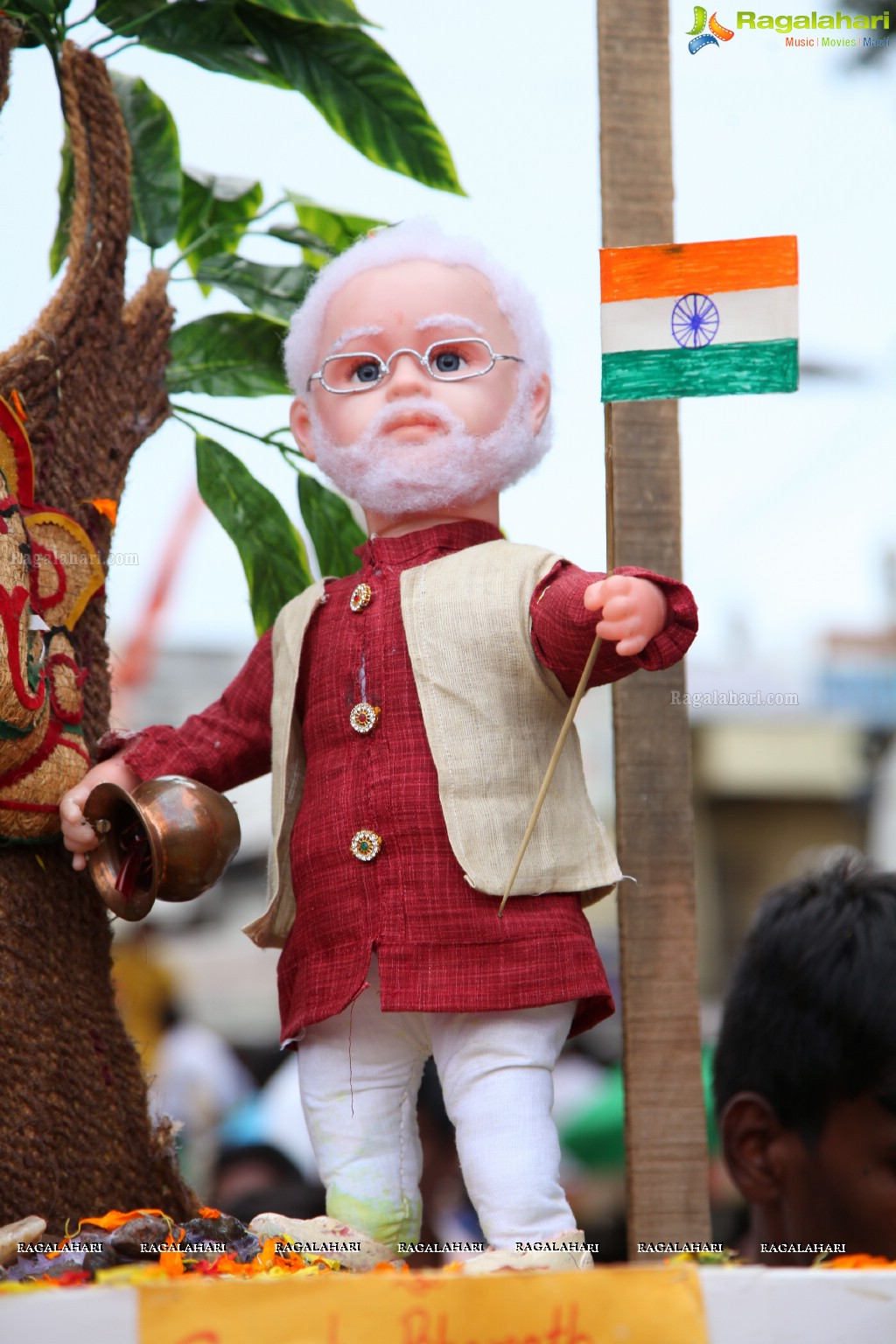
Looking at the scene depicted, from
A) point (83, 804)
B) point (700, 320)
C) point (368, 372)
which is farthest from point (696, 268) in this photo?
point (83, 804)

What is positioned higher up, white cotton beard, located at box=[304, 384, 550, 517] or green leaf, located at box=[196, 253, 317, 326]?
green leaf, located at box=[196, 253, 317, 326]

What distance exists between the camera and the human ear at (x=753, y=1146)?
7.15 ft

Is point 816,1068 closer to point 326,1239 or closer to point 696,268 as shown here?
point 326,1239

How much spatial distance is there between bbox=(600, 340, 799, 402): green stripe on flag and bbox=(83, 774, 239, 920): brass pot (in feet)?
2.23

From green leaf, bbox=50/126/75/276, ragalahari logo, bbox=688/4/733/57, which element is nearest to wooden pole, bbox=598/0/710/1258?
ragalahari logo, bbox=688/4/733/57

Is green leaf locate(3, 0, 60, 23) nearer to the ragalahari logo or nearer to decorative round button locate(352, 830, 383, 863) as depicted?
the ragalahari logo

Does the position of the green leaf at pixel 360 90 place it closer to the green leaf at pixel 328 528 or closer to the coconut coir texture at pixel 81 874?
the coconut coir texture at pixel 81 874

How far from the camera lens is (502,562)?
5.73ft

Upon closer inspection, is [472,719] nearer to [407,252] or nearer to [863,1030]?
[407,252]

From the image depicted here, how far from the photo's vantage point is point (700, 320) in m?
1.68

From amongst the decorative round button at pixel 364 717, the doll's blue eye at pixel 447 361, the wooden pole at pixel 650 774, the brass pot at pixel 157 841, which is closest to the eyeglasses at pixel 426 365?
the doll's blue eye at pixel 447 361

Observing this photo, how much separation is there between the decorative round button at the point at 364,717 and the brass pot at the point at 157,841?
189 millimetres

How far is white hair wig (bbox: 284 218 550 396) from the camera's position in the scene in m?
1.88

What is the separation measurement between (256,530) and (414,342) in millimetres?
562
